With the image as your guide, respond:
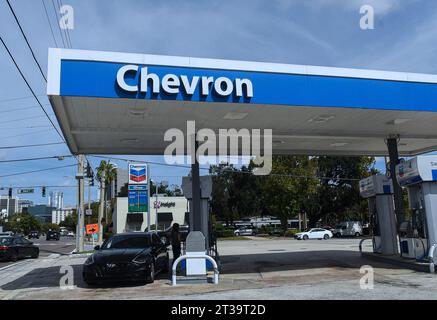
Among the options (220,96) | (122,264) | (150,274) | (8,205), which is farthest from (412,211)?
(8,205)

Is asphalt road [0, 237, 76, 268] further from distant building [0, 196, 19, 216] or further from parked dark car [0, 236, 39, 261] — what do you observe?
distant building [0, 196, 19, 216]

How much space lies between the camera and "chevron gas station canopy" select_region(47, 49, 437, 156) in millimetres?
10336

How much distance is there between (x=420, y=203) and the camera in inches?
529

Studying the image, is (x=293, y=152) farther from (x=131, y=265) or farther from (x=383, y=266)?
(x=131, y=265)

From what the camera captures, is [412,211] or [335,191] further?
[335,191]

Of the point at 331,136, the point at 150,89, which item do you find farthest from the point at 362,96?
the point at 150,89

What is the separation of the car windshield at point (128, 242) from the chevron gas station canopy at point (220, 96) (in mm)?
3257

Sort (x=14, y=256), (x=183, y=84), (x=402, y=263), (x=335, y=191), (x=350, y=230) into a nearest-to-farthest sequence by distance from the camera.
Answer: (x=183, y=84) → (x=402, y=263) → (x=14, y=256) → (x=350, y=230) → (x=335, y=191)

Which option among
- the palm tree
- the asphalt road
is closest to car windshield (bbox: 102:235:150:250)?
the asphalt road

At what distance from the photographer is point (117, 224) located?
62906mm

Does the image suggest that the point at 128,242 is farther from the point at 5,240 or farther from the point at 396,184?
the point at 5,240

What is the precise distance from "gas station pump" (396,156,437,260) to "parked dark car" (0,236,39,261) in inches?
792

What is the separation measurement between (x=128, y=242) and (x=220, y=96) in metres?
5.45

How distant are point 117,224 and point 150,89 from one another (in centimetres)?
5487
